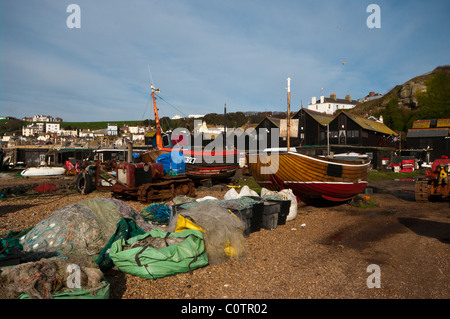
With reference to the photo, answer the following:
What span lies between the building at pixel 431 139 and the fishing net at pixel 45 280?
43979mm

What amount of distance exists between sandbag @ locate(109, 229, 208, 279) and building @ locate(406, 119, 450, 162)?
4196 centimetres

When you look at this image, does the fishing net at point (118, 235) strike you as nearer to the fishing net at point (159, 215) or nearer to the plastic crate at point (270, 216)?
the fishing net at point (159, 215)

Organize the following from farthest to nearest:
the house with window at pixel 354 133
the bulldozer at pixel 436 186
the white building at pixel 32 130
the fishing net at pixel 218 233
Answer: the white building at pixel 32 130 < the house with window at pixel 354 133 < the bulldozer at pixel 436 186 < the fishing net at pixel 218 233

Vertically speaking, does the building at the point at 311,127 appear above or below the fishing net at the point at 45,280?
above

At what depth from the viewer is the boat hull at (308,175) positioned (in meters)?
11.8

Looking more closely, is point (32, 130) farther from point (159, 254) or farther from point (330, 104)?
point (159, 254)

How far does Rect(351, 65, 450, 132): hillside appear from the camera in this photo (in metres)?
55.4

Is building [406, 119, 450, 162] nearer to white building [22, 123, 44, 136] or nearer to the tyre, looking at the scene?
the tyre

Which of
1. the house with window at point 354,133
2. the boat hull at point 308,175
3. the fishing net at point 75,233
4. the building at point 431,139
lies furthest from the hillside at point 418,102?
the fishing net at point 75,233

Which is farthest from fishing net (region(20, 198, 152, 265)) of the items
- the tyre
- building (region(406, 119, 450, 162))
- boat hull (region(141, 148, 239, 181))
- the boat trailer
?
building (region(406, 119, 450, 162))

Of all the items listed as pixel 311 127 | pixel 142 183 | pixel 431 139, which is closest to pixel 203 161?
pixel 142 183

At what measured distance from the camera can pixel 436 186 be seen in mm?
13117

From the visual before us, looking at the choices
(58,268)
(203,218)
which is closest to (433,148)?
(203,218)
